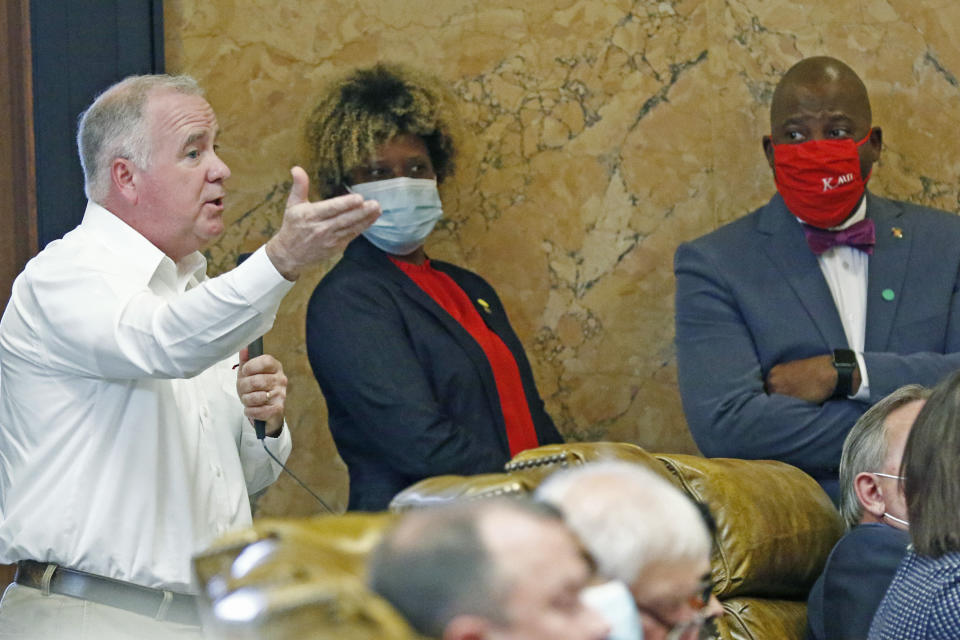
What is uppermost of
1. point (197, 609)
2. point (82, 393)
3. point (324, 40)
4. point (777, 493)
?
point (324, 40)

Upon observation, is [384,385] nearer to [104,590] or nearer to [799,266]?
[104,590]

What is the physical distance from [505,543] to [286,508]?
2.74m

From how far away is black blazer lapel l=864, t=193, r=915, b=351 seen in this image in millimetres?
3635

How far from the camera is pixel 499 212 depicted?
431 centimetres

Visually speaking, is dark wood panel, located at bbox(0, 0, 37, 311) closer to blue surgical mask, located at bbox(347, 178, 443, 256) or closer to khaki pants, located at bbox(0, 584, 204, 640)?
blue surgical mask, located at bbox(347, 178, 443, 256)

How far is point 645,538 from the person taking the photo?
1.64m

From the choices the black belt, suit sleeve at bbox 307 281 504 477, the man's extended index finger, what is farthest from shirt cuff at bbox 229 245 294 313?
suit sleeve at bbox 307 281 504 477

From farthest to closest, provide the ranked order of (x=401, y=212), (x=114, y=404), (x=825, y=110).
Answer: (x=825, y=110) < (x=401, y=212) < (x=114, y=404)

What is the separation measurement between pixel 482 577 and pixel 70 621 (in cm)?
138

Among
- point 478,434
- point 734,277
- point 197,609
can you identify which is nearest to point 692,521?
point 197,609

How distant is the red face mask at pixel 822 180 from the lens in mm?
3674

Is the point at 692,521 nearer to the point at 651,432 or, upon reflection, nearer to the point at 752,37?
the point at 651,432

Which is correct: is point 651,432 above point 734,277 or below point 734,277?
below

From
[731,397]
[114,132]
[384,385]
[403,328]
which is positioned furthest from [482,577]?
[731,397]
